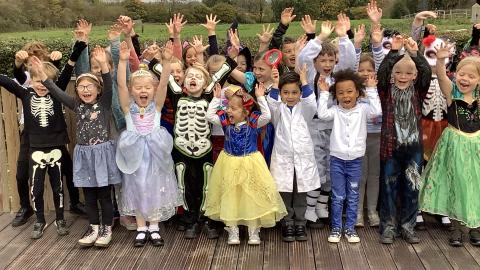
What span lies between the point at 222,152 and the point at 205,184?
357 millimetres

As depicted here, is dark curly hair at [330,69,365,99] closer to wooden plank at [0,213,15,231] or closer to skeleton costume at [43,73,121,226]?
skeleton costume at [43,73,121,226]

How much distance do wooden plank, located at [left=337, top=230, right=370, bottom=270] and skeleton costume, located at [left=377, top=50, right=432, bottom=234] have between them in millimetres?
342

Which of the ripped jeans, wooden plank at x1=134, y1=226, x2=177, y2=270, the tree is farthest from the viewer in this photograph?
the tree

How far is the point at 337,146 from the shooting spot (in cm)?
443

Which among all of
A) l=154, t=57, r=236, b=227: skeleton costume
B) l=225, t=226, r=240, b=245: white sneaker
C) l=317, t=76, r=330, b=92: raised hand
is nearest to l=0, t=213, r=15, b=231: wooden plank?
l=154, t=57, r=236, b=227: skeleton costume

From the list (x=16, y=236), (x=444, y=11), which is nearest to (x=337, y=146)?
(x=16, y=236)

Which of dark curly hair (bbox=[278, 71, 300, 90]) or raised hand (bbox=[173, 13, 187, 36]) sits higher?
raised hand (bbox=[173, 13, 187, 36])

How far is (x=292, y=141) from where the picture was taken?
4.45 meters

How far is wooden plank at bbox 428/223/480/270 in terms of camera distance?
13.2 feet

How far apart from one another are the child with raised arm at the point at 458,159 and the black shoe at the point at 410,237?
0.24 m

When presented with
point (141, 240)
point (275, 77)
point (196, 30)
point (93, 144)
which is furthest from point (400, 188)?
point (196, 30)

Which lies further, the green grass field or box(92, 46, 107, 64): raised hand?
the green grass field

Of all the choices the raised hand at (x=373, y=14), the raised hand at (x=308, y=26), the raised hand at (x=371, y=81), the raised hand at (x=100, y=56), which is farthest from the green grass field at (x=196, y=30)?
the raised hand at (x=100, y=56)

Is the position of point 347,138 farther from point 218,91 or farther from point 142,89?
point 142,89
